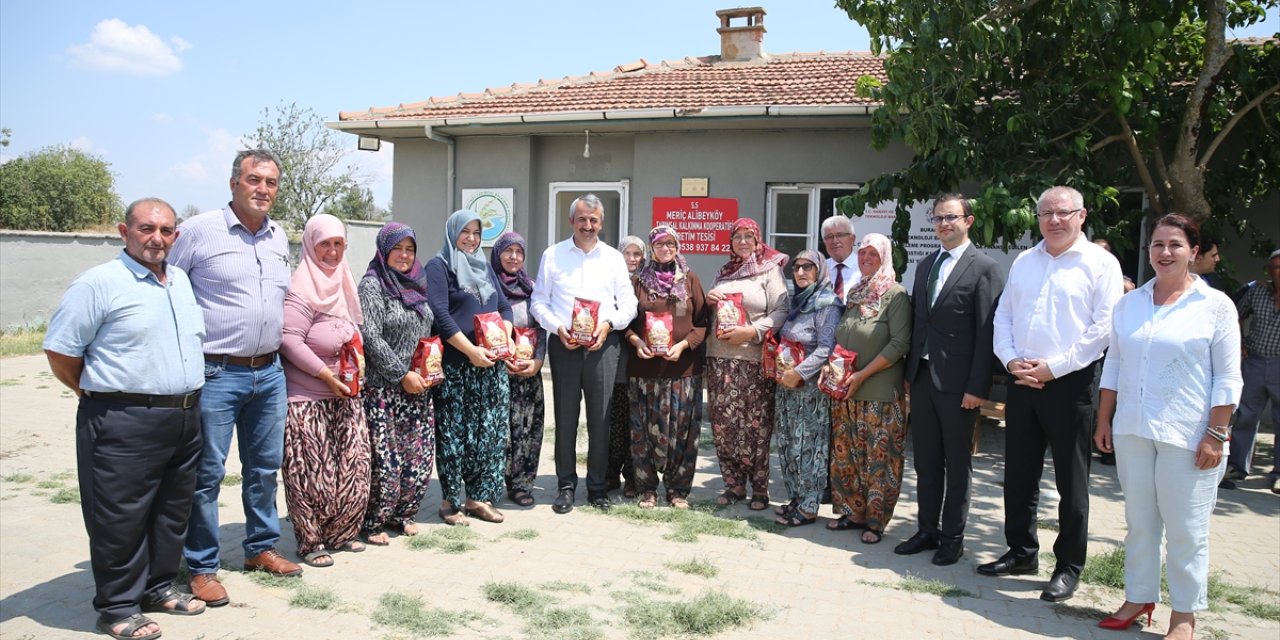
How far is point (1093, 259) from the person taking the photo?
408 centimetres

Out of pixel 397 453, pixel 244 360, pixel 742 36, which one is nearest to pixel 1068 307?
pixel 397 453

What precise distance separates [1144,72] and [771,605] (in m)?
5.19

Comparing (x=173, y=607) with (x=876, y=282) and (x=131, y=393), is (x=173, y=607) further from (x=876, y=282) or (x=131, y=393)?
(x=876, y=282)

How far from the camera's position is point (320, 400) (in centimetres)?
427

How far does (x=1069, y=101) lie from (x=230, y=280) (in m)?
6.64

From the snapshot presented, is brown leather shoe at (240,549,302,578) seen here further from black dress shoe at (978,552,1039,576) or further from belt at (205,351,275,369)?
black dress shoe at (978,552,1039,576)

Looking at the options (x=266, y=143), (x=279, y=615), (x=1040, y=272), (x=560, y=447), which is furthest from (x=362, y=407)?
(x=266, y=143)

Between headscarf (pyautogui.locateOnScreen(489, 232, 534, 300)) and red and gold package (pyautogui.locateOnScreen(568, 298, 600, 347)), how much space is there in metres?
0.41

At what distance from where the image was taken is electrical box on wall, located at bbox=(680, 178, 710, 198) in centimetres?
1002

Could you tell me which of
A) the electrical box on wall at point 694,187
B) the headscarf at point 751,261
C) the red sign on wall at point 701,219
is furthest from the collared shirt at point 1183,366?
the electrical box on wall at point 694,187

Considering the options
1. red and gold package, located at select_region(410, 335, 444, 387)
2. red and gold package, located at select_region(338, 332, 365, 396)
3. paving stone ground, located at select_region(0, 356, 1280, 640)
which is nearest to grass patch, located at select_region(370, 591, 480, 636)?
paving stone ground, located at select_region(0, 356, 1280, 640)

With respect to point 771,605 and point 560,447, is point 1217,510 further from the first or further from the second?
point 560,447

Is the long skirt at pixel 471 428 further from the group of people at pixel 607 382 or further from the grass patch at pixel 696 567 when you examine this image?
the grass patch at pixel 696 567

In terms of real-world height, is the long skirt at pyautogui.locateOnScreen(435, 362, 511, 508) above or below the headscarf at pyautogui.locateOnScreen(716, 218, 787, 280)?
below
